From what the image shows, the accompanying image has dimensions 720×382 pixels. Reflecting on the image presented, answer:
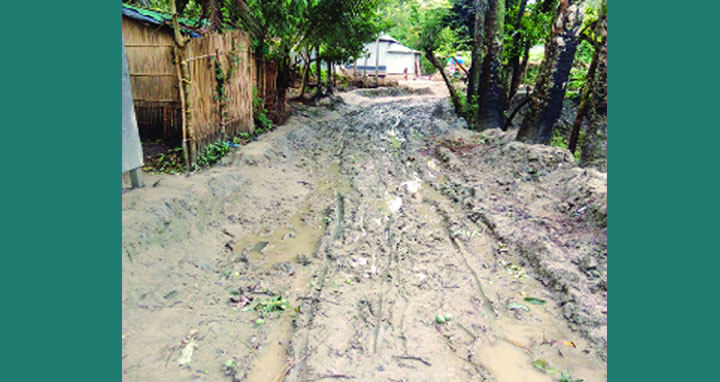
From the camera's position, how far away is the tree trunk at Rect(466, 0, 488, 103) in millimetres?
12578

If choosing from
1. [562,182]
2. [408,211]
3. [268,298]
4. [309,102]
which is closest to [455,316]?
[268,298]

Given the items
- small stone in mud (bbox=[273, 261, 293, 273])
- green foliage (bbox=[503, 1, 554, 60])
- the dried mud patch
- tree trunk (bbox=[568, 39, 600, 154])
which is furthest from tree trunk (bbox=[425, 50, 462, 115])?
small stone in mud (bbox=[273, 261, 293, 273])

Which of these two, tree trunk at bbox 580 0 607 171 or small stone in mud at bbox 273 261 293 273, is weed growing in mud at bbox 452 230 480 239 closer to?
small stone in mud at bbox 273 261 293 273

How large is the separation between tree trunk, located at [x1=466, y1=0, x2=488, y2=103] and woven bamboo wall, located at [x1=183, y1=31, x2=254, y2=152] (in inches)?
245

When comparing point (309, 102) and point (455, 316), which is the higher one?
point (309, 102)

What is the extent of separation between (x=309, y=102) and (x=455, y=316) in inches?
563

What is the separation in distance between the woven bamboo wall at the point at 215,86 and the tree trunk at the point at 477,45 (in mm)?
6220

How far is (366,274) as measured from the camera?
518cm

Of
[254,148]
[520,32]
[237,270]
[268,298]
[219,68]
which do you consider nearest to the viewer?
[268,298]

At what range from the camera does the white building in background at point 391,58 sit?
36.8 metres

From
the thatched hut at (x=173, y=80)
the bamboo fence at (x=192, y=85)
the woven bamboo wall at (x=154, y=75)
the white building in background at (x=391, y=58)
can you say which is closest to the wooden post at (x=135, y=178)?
the bamboo fence at (x=192, y=85)

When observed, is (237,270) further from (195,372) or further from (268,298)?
(195,372)

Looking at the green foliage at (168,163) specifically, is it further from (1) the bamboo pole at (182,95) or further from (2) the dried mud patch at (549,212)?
(2) the dried mud patch at (549,212)

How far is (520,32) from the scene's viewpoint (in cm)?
1294
